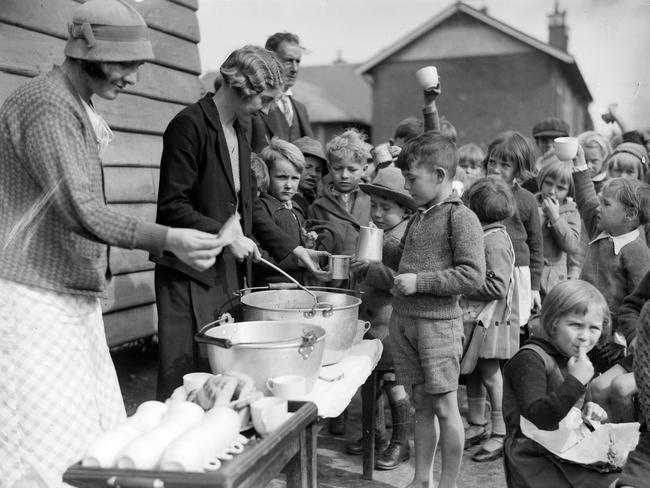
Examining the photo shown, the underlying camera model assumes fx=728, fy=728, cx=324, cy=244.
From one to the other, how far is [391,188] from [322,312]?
4.66 feet

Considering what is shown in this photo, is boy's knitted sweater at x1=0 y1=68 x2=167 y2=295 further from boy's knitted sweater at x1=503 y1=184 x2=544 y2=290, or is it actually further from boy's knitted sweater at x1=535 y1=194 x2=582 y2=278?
boy's knitted sweater at x1=535 y1=194 x2=582 y2=278

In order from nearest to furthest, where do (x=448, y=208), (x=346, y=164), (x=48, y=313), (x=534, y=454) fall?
1. (x=48, y=313)
2. (x=534, y=454)
3. (x=448, y=208)
4. (x=346, y=164)

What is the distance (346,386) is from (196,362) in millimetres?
731

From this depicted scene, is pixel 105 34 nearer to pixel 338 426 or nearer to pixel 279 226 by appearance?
pixel 279 226

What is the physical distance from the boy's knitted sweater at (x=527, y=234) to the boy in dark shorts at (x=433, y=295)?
4.47 ft

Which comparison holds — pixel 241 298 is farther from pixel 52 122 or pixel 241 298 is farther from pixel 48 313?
pixel 52 122

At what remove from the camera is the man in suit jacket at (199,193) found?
2932 millimetres

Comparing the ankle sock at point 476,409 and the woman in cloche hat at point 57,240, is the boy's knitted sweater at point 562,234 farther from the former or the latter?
the woman in cloche hat at point 57,240

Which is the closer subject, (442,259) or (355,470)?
(442,259)

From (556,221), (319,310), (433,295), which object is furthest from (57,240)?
(556,221)

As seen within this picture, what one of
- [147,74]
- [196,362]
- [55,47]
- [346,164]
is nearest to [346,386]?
[196,362]

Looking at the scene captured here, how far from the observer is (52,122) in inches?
84.0

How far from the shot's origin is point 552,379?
8.93 feet

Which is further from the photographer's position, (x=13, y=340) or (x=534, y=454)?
(x=534, y=454)
